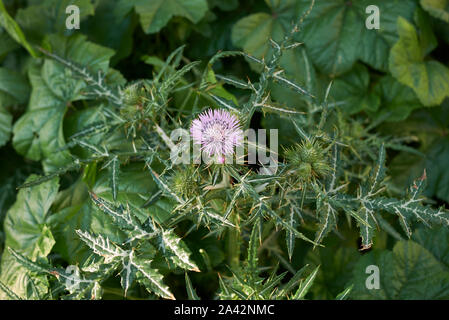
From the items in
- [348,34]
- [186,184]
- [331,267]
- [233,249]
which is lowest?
[331,267]

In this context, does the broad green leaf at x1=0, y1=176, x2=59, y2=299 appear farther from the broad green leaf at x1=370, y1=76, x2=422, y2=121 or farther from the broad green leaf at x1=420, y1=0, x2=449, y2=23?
the broad green leaf at x1=420, y1=0, x2=449, y2=23

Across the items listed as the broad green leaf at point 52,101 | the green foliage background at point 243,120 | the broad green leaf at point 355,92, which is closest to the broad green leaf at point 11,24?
the green foliage background at point 243,120

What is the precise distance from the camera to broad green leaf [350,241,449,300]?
1.28m

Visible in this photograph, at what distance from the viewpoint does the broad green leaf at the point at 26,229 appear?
128 cm

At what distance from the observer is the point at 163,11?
1.58 m

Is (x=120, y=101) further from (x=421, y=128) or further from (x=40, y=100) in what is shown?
(x=421, y=128)

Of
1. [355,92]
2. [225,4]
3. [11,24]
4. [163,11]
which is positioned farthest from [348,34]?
[11,24]

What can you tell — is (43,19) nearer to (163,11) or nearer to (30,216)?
(163,11)

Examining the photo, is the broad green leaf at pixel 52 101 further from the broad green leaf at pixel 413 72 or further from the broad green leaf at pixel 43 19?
the broad green leaf at pixel 413 72

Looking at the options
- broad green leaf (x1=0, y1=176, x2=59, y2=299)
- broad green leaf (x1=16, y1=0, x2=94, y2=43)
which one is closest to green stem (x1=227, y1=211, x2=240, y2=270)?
broad green leaf (x1=0, y1=176, x2=59, y2=299)

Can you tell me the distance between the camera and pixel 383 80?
1.63 m

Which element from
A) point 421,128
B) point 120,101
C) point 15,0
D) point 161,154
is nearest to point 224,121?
point 161,154

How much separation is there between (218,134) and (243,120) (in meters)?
0.09

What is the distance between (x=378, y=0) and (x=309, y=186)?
3.01ft
